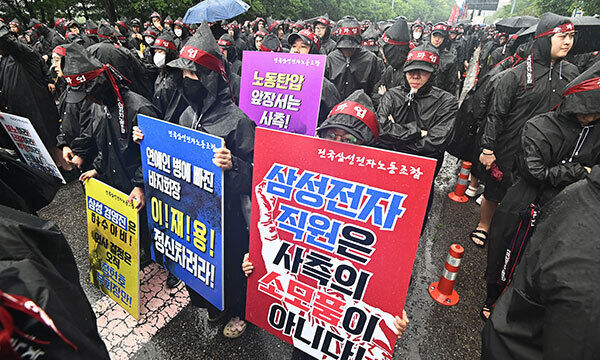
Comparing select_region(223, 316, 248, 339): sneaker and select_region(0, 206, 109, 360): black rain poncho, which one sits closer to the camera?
select_region(0, 206, 109, 360): black rain poncho

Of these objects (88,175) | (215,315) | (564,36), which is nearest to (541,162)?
(564,36)

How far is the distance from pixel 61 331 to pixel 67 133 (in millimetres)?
3197

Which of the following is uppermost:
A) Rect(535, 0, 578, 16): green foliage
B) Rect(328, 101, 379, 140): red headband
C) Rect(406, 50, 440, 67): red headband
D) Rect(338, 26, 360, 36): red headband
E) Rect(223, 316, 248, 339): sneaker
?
Rect(535, 0, 578, 16): green foliage

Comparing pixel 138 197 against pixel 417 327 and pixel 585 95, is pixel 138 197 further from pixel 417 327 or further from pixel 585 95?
pixel 585 95

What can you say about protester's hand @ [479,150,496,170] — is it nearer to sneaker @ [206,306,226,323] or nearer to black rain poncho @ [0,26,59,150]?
sneaker @ [206,306,226,323]

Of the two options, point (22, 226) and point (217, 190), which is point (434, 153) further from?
point (22, 226)

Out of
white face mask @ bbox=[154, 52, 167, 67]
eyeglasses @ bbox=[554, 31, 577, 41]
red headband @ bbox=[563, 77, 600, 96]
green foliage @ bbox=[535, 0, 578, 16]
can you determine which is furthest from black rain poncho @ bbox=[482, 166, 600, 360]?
green foliage @ bbox=[535, 0, 578, 16]

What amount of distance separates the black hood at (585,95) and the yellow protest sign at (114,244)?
353cm

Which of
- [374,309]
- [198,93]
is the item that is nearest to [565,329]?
[374,309]

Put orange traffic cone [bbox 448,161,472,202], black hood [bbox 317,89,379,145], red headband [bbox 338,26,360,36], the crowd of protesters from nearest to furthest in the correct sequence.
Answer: the crowd of protesters → black hood [bbox 317,89,379,145] → red headband [bbox 338,26,360,36] → orange traffic cone [bbox 448,161,472,202]

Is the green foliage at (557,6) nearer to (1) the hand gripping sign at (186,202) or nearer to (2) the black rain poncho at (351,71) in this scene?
(2) the black rain poncho at (351,71)

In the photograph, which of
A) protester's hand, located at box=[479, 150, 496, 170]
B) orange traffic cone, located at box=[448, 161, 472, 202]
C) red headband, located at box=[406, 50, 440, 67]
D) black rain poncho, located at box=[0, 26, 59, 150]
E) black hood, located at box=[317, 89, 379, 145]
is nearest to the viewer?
black hood, located at box=[317, 89, 379, 145]

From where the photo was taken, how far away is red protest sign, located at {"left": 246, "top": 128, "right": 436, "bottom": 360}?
1.48m

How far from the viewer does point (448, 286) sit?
3.20m
